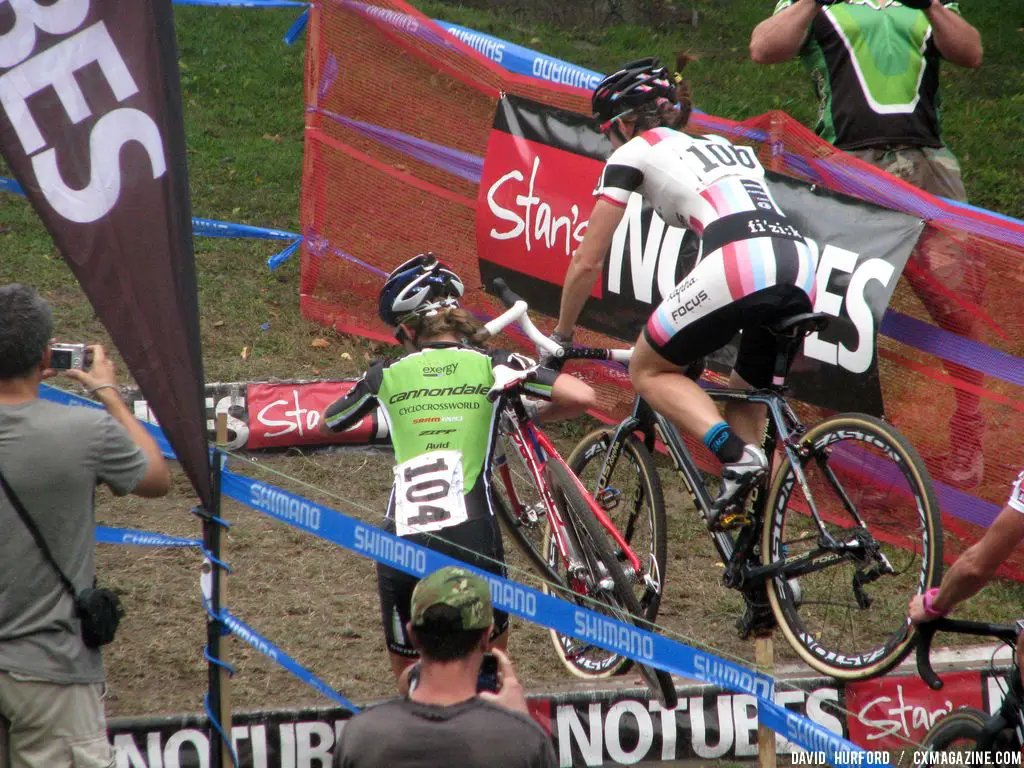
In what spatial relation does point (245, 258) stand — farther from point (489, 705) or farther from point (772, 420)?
point (489, 705)

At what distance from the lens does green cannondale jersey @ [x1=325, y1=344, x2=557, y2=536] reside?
4840 mm

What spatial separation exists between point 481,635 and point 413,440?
5.69 feet

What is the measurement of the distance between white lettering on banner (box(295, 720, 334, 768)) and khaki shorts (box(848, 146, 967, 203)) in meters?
4.33

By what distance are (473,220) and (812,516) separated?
4.40 metres

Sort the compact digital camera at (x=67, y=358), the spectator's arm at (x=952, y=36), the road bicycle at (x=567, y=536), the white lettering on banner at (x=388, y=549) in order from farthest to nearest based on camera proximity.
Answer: the spectator's arm at (x=952, y=36) → the road bicycle at (x=567, y=536) → the white lettering on banner at (x=388, y=549) → the compact digital camera at (x=67, y=358)

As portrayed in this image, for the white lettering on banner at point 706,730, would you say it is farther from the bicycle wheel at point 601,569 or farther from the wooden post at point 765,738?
the wooden post at point 765,738

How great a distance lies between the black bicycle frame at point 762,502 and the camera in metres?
4.87

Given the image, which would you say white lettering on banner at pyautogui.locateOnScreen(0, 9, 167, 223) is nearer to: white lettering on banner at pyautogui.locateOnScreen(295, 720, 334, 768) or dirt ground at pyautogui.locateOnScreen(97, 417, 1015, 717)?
dirt ground at pyautogui.locateOnScreen(97, 417, 1015, 717)

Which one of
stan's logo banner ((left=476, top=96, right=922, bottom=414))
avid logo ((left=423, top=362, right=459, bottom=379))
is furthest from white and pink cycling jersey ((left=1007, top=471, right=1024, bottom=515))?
stan's logo banner ((left=476, top=96, right=922, bottom=414))

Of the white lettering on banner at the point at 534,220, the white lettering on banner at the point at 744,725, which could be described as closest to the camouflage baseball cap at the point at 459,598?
the white lettering on banner at the point at 744,725

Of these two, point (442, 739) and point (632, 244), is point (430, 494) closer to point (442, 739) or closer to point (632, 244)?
point (442, 739)

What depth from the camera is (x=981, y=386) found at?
6391 millimetres

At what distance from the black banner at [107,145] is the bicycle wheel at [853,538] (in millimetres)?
2556

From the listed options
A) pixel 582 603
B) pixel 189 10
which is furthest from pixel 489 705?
pixel 189 10
